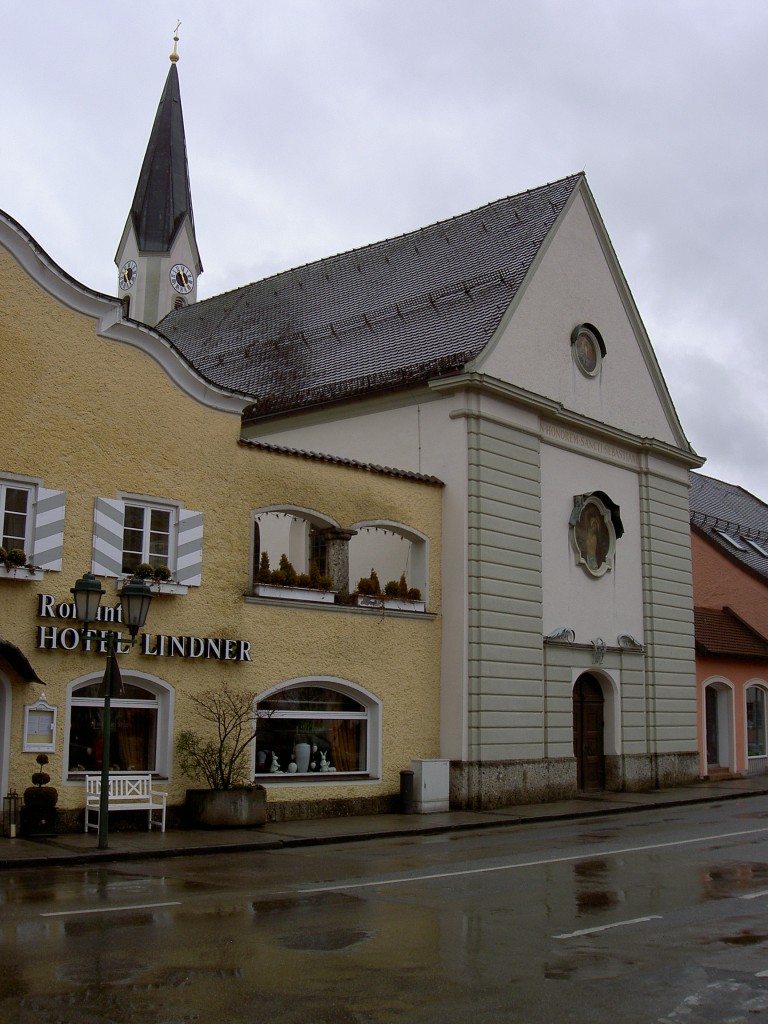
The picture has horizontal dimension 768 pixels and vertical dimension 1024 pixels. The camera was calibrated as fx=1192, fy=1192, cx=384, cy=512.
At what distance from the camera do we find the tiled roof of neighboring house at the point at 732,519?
3812cm

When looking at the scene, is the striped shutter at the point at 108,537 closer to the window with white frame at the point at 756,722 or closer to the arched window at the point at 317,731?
the arched window at the point at 317,731

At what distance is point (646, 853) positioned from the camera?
613 inches

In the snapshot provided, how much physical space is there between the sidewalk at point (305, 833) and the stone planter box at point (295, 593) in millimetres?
3678

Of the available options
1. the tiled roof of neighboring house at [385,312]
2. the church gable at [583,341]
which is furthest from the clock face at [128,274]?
the church gable at [583,341]

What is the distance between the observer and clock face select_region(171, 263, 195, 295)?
43.3 meters

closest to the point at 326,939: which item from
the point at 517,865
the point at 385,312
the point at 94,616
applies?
the point at 517,865

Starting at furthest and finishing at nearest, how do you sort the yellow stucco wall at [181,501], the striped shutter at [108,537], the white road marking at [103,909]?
the striped shutter at [108,537], the yellow stucco wall at [181,501], the white road marking at [103,909]

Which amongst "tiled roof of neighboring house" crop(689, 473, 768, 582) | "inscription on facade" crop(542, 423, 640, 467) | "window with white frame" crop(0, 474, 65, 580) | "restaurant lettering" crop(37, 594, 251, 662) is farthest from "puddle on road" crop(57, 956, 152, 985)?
"tiled roof of neighboring house" crop(689, 473, 768, 582)

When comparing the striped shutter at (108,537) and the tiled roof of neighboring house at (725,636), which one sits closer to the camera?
the striped shutter at (108,537)

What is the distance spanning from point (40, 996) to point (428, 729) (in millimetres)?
15346

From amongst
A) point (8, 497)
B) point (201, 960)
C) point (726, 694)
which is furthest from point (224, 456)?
point (726, 694)

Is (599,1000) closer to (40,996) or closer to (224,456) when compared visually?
(40,996)

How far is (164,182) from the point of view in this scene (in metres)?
44.7

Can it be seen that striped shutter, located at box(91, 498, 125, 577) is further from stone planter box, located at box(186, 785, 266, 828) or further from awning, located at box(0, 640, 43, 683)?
stone planter box, located at box(186, 785, 266, 828)
